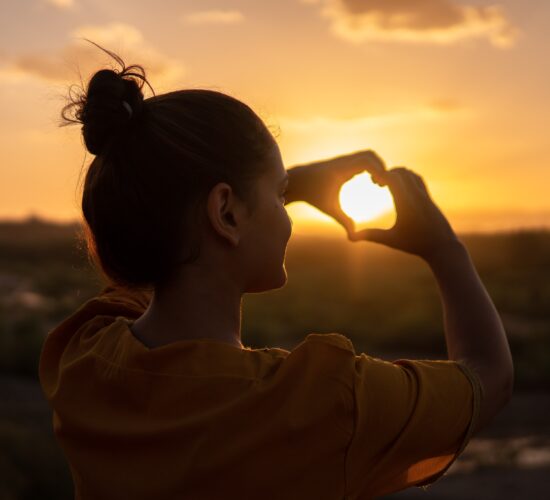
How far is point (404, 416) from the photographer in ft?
4.08

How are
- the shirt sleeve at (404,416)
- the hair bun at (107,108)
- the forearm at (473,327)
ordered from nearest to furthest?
the shirt sleeve at (404,416), the forearm at (473,327), the hair bun at (107,108)

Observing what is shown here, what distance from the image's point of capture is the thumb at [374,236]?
58.1 inches

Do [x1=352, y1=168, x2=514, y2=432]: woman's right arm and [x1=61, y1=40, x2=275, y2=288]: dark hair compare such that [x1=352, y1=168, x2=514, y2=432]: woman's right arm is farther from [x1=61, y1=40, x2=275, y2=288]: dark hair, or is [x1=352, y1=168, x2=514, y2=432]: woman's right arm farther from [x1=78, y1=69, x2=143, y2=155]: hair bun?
[x1=78, y1=69, x2=143, y2=155]: hair bun

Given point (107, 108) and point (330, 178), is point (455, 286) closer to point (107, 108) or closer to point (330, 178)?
point (330, 178)

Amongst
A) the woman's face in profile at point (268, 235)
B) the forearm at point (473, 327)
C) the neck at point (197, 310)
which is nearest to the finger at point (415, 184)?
the forearm at point (473, 327)

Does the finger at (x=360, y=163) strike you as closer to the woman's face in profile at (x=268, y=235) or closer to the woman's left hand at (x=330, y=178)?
the woman's left hand at (x=330, y=178)

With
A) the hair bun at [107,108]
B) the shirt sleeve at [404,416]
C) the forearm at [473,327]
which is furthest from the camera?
the hair bun at [107,108]

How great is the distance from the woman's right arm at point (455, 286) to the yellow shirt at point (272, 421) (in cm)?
5

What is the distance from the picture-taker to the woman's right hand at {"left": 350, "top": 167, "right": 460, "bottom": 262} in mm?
1453

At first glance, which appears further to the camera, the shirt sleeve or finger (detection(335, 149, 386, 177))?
finger (detection(335, 149, 386, 177))

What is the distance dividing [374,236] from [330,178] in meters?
0.16

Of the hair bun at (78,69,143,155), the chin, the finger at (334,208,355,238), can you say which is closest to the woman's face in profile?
the chin

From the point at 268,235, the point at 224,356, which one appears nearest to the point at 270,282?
the point at 268,235

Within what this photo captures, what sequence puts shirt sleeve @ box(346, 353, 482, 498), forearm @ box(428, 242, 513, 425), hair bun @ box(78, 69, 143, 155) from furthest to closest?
hair bun @ box(78, 69, 143, 155)
forearm @ box(428, 242, 513, 425)
shirt sleeve @ box(346, 353, 482, 498)
